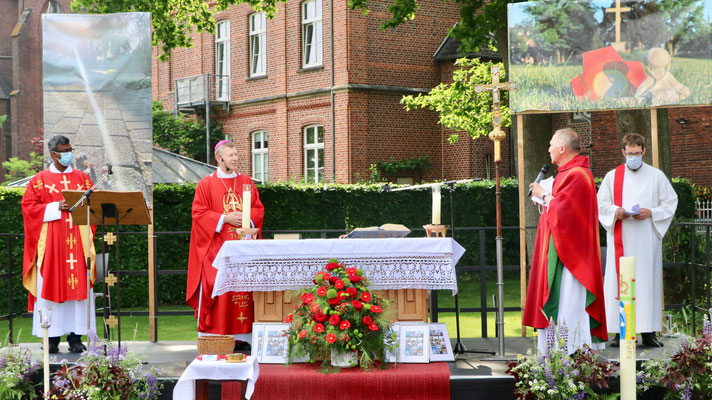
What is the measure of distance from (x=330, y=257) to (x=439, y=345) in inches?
46.8

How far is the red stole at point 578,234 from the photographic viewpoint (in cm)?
692

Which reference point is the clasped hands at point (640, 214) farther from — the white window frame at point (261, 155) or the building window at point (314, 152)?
the white window frame at point (261, 155)

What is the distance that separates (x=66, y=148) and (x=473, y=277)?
409 inches

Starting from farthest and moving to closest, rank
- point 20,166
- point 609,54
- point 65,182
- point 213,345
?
point 20,166 < point 609,54 < point 65,182 < point 213,345

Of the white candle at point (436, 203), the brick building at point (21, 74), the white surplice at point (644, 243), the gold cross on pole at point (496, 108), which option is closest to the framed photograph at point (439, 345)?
the white candle at point (436, 203)

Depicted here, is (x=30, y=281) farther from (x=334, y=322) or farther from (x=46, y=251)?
(x=334, y=322)

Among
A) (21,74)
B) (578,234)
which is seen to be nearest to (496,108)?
(578,234)

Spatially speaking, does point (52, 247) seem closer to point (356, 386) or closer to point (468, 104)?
point (356, 386)

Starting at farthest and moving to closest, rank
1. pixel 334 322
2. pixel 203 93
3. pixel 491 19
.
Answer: pixel 203 93 < pixel 491 19 < pixel 334 322

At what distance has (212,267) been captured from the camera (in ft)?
26.6

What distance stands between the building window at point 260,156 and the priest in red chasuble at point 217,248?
63.0ft

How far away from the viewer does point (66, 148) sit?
26.9 feet

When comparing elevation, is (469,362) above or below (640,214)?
below

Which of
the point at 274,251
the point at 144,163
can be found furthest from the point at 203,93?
the point at 274,251
